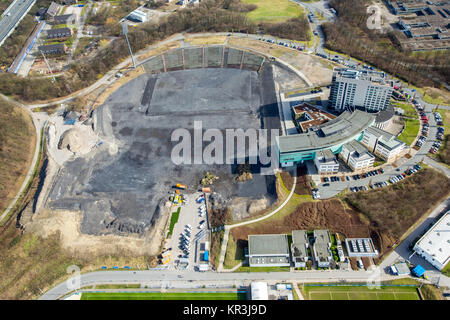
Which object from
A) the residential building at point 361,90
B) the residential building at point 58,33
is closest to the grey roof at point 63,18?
the residential building at point 58,33

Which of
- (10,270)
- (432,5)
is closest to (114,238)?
(10,270)

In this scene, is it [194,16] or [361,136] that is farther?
[194,16]

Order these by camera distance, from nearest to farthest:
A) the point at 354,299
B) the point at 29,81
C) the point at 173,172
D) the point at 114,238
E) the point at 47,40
Answer: the point at 354,299
the point at 114,238
the point at 173,172
the point at 29,81
the point at 47,40

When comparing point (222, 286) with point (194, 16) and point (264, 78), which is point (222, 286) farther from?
point (194, 16)

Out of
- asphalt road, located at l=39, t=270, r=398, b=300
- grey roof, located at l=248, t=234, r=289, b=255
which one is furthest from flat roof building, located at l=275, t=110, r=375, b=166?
asphalt road, located at l=39, t=270, r=398, b=300

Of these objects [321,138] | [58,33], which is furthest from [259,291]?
[58,33]

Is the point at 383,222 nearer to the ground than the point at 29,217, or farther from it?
farther from it

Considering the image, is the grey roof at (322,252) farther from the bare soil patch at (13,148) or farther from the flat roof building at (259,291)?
the bare soil patch at (13,148)
